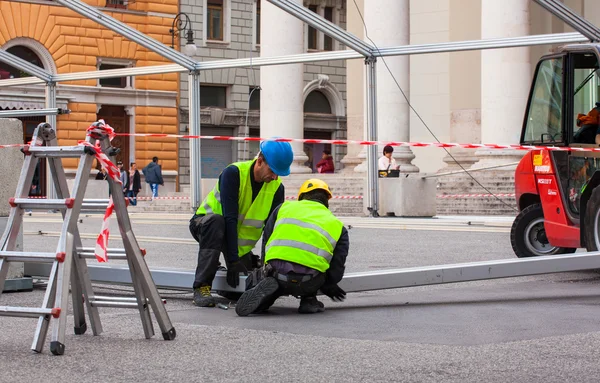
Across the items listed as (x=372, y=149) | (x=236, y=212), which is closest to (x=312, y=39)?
(x=372, y=149)

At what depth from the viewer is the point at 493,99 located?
2828 centimetres

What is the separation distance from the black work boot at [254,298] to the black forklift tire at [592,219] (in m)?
3.55

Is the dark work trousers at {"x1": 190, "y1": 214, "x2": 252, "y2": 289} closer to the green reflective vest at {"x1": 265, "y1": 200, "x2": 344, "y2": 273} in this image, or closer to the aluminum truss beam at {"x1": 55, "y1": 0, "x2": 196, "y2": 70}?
the green reflective vest at {"x1": 265, "y1": 200, "x2": 344, "y2": 273}

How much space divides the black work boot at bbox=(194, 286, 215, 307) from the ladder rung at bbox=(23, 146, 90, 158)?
2.14 metres

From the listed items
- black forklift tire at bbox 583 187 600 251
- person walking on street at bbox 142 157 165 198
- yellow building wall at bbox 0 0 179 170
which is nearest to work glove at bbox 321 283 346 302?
black forklift tire at bbox 583 187 600 251

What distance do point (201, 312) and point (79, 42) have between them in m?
33.7

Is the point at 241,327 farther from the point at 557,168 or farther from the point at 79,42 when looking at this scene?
the point at 79,42

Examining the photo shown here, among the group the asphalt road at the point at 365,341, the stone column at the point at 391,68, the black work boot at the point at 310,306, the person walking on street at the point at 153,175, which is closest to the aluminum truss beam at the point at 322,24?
the stone column at the point at 391,68

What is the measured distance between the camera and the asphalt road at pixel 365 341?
18.7 ft

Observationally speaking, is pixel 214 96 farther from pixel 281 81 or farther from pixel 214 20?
pixel 281 81

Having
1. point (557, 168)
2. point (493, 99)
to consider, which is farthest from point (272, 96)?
point (557, 168)

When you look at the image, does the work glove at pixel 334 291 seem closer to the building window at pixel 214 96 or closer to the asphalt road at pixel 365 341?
the asphalt road at pixel 365 341

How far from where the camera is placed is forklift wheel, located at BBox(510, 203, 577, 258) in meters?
11.9

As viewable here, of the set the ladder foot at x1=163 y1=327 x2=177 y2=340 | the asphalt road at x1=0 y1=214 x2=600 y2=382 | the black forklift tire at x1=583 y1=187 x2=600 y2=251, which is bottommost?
the asphalt road at x1=0 y1=214 x2=600 y2=382
